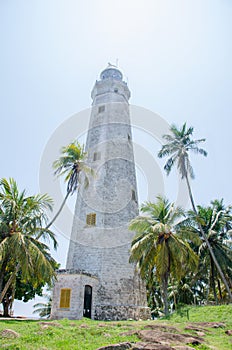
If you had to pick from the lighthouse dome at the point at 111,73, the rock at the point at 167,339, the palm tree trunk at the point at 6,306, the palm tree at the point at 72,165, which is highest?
the lighthouse dome at the point at 111,73

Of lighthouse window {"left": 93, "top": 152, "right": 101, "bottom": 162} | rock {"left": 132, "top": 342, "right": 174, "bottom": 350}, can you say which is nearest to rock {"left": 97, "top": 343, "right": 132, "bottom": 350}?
rock {"left": 132, "top": 342, "right": 174, "bottom": 350}

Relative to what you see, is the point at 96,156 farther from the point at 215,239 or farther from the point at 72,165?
the point at 215,239

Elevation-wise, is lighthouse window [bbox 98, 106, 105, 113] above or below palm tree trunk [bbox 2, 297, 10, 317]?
above

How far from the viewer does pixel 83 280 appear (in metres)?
16.9

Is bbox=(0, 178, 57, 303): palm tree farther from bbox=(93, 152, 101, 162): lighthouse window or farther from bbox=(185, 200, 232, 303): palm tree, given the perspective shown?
bbox=(185, 200, 232, 303): palm tree

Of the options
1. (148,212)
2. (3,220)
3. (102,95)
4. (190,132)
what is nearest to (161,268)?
(148,212)

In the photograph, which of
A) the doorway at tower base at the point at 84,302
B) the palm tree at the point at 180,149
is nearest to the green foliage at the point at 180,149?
the palm tree at the point at 180,149

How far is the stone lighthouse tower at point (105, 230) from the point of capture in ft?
56.1

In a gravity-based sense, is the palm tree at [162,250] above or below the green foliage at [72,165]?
below

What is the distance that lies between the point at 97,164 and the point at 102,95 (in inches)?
286

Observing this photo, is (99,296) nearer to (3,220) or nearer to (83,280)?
(83,280)

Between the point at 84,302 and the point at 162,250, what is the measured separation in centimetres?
571

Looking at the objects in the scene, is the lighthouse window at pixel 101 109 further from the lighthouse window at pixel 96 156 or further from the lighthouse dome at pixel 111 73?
the lighthouse dome at pixel 111 73

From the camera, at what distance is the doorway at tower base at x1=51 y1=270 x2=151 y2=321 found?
53.6ft
